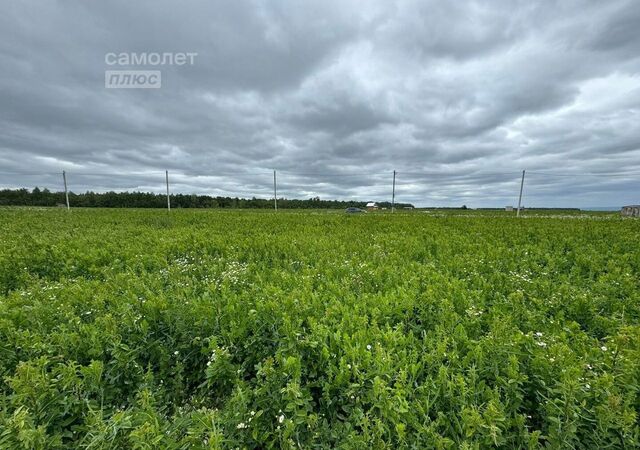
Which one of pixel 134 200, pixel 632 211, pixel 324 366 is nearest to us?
pixel 324 366

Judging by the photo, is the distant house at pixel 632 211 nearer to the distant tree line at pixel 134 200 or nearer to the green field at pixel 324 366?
the green field at pixel 324 366

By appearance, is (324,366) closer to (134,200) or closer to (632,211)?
(632,211)

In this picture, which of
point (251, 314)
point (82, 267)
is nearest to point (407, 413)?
point (251, 314)

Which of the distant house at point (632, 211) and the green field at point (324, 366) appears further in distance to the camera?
the distant house at point (632, 211)

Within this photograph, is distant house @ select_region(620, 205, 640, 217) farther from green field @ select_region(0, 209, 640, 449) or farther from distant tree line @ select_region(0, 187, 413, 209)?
distant tree line @ select_region(0, 187, 413, 209)

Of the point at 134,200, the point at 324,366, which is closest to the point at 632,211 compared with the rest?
the point at 324,366

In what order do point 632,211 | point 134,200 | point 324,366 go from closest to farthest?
1. point 324,366
2. point 632,211
3. point 134,200

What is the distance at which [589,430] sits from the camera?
1814mm

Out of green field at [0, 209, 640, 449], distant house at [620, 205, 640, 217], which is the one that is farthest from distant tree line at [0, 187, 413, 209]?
green field at [0, 209, 640, 449]

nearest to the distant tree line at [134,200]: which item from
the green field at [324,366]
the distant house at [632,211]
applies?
the distant house at [632,211]

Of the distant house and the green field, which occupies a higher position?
the distant house

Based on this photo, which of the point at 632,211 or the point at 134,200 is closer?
the point at 632,211

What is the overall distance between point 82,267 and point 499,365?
7.36m

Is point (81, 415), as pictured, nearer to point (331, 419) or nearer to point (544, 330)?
point (331, 419)
